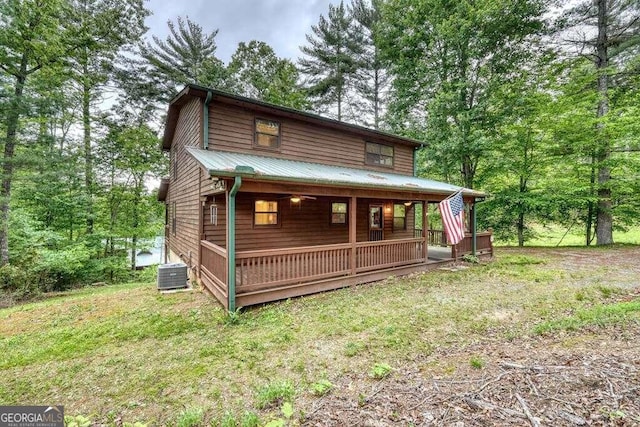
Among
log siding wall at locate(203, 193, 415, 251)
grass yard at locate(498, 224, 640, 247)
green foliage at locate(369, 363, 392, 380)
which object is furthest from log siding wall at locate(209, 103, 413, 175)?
grass yard at locate(498, 224, 640, 247)

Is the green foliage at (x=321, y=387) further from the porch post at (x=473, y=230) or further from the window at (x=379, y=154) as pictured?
the porch post at (x=473, y=230)

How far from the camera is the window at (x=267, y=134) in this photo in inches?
347

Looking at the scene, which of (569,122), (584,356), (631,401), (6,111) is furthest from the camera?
(569,122)

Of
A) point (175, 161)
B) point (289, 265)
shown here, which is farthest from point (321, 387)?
point (175, 161)

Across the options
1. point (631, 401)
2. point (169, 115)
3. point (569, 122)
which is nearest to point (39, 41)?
point (169, 115)

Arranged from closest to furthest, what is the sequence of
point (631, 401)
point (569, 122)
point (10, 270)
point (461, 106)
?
1. point (631, 401)
2. point (10, 270)
3. point (569, 122)
4. point (461, 106)

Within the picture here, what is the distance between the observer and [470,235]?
36.0 feet

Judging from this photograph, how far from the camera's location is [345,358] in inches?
147

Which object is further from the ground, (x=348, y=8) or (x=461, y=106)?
(x=348, y=8)

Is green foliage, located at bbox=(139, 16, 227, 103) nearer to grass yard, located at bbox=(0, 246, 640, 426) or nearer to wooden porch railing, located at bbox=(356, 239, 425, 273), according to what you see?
grass yard, located at bbox=(0, 246, 640, 426)

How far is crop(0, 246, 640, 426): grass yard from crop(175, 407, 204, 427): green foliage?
15 mm

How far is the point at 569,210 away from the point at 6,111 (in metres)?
27.6

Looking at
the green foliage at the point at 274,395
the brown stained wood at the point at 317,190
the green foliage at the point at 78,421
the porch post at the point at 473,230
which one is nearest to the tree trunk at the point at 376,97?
the porch post at the point at 473,230

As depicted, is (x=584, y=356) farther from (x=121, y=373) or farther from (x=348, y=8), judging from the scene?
(x=348, y=8)
